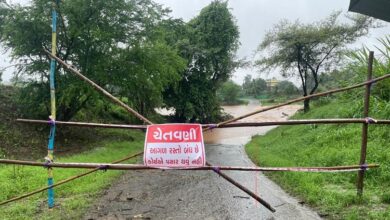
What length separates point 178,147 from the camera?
15.2 ft

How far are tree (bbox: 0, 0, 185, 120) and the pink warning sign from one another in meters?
10.3

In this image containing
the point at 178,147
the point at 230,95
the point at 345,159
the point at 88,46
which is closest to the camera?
the point at 178,147

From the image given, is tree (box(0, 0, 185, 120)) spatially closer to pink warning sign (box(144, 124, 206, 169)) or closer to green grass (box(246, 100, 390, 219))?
green grass (box(246, 100, 390, 219))

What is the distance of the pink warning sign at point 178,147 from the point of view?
4.62 meters

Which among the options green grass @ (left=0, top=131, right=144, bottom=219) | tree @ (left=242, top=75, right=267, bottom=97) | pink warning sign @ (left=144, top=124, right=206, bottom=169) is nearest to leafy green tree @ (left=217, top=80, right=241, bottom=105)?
tree @ (left=242, top=75, right=267, bottom=97)

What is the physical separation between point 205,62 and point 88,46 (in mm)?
13328

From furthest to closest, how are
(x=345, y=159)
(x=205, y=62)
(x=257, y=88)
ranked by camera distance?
(x=257, y=88)
(x=205, y=62)
(x=345, y=159)

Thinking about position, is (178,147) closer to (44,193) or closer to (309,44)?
(44,193)

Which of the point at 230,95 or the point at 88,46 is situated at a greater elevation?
the point at 88,46

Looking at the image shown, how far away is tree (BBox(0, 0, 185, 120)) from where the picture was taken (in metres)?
14.6

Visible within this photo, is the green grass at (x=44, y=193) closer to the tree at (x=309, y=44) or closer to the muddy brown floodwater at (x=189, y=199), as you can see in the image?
the muddy brown floodwater at (x=189, y=199)

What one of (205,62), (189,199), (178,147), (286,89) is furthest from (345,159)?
(286,89)

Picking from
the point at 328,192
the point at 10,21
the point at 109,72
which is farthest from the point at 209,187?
the point at 10,21

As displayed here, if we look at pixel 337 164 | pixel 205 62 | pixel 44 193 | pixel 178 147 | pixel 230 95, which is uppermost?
pixel 205 62
